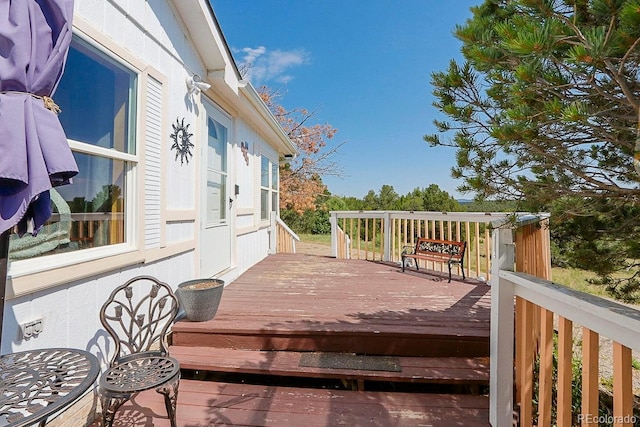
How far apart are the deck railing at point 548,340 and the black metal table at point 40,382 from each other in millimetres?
1972

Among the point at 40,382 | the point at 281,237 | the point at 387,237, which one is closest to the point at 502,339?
the point at 40,382

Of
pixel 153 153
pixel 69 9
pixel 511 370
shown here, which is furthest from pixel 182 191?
pixel 511 370

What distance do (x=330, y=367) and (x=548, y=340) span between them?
151cm

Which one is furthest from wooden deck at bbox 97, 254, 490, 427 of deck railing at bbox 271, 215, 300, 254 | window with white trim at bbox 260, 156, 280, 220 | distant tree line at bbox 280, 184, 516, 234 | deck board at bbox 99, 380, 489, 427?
distant tree line at bbox 280, 184, 516, 234

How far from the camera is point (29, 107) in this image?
1.14 m

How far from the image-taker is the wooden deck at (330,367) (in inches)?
82.6

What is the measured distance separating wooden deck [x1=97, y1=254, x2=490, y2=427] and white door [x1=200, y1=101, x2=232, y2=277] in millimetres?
617

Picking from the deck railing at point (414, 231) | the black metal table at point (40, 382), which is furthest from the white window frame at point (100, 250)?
the deck railing at point (414, 231)

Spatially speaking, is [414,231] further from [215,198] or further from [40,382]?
[40,382]

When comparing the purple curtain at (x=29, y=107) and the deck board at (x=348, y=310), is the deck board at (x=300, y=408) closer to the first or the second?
the deck board at (x=348, y=310)

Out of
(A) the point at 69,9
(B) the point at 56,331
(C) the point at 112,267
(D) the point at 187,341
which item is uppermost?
(A) the point at 69,9

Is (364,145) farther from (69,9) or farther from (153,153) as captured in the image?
(69,9)

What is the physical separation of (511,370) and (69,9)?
3.00 m

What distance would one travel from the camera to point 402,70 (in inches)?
451
